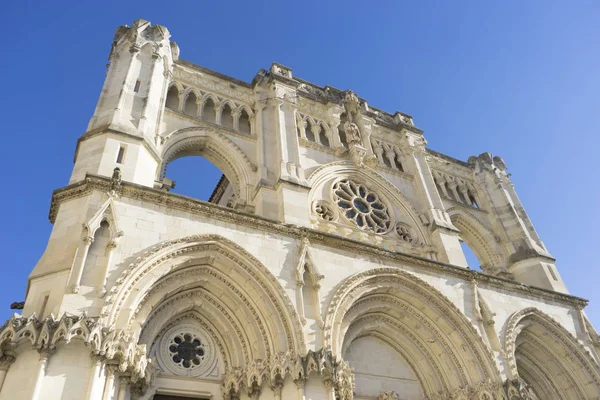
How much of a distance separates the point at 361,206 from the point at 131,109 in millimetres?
8011

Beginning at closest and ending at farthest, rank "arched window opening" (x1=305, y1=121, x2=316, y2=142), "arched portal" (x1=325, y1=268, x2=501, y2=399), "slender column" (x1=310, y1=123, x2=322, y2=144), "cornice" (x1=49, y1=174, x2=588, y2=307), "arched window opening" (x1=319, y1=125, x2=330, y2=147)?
1. "cornice" (x1=49, y1=174, x2=588, y2=307)
2. "arched portal" (x1=325, y1=268, x2=501, y2=399)
3. "slender column" (x1=310, y1=123, x2=322, y2=144)
4. "arched window opening" (x1=305, y1=121, x2=316, y2=142)
5. "arched window opening" (x1=319, y1=125, x2=330, y2=147)

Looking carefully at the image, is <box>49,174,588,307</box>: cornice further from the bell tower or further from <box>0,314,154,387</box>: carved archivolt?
<box>0,314,154,387</box>: carved archivolt

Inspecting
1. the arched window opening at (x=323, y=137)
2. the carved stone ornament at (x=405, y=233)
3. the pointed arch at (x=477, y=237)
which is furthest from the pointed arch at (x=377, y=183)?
the pointed arch at (x=477, y=237)

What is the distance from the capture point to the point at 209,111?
15.8m

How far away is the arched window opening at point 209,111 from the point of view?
15.4m

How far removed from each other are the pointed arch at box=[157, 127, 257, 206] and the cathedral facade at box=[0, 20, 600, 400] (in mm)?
53

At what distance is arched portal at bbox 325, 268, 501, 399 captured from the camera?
12172mm

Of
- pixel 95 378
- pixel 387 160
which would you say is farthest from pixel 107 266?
pixel 387 160

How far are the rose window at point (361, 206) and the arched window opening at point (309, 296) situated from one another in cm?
425

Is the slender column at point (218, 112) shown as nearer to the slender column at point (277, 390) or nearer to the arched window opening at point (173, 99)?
the arched window opening at point (173, 99)

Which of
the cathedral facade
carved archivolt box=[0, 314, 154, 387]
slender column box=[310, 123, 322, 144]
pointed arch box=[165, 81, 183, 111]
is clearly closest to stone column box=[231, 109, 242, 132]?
the cathedral facade

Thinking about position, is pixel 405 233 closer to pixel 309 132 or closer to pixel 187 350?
pixel 309 132

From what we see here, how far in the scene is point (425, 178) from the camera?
17.8 m

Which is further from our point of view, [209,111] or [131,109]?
[209,111]
